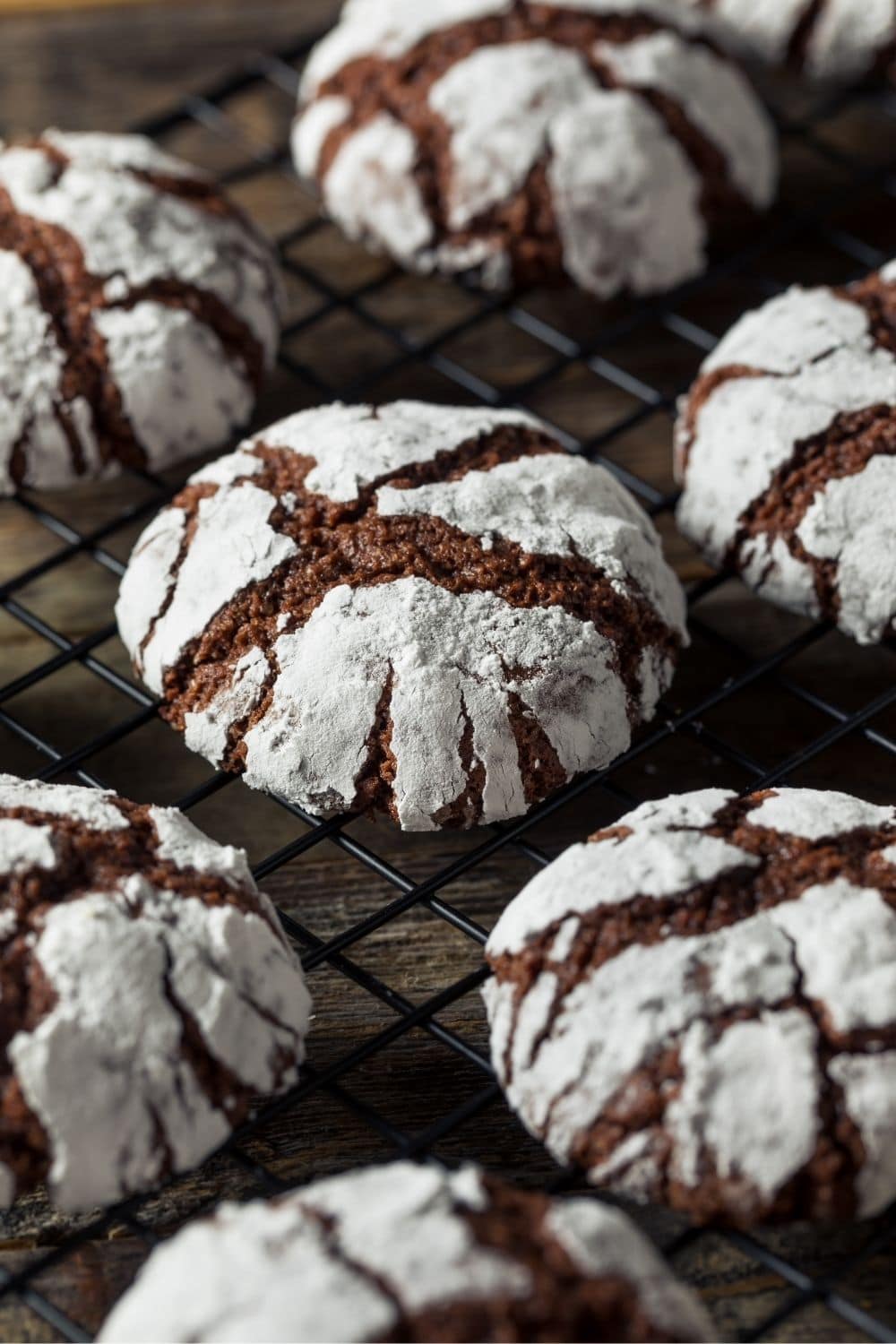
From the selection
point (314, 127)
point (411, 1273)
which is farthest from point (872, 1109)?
point (314, 127)

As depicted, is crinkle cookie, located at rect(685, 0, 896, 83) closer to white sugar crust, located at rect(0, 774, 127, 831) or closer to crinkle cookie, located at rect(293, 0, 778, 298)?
crinkle cookie, located at rect(293, 0, 778, 298)

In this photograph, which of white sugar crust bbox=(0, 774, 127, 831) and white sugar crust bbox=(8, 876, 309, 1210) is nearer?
white sugar crust bbox=(8, 876, 309, 1210)

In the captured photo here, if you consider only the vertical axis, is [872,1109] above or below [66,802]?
below

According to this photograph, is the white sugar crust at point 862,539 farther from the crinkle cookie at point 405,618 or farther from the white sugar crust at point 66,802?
the white sugar crust at point 66,802

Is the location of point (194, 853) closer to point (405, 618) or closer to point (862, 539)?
point (405, 618)

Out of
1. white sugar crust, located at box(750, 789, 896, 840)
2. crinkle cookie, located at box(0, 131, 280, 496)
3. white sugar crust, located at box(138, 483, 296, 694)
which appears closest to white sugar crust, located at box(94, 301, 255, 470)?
crinkle cookie, located at box(0, 131, 280, 496)

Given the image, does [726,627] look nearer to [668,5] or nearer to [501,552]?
[501,552]
